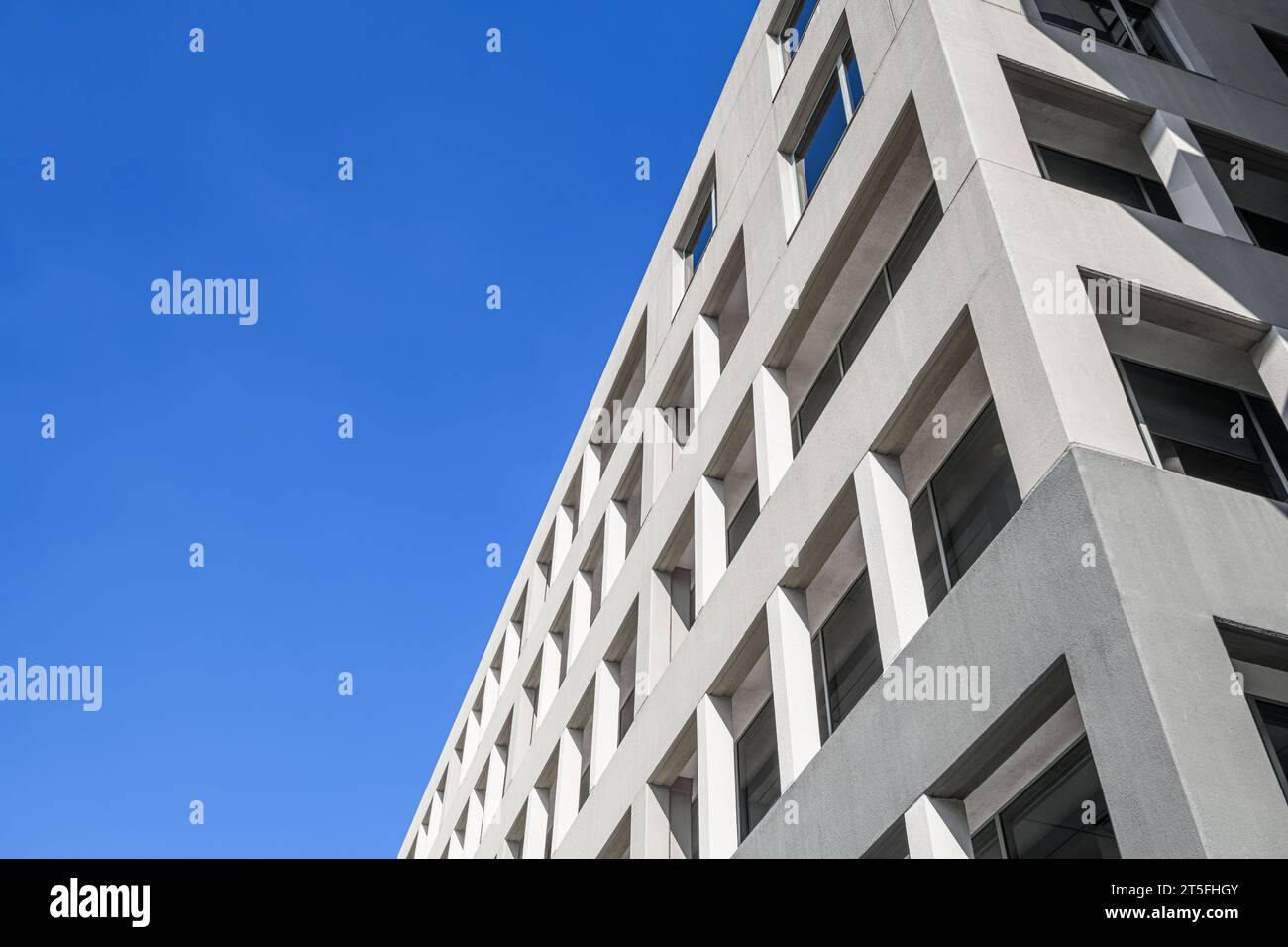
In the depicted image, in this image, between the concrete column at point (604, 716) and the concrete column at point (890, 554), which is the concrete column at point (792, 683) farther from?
the concrete column at point (604, 716)

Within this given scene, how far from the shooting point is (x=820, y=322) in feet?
53.3

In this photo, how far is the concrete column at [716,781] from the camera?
14.5 m

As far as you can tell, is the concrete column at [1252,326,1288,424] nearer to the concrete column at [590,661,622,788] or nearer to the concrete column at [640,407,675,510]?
the concrete column at [640,407,675,510]

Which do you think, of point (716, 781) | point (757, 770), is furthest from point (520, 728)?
point (757, 770)

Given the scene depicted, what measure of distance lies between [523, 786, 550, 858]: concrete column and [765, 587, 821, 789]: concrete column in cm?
1134

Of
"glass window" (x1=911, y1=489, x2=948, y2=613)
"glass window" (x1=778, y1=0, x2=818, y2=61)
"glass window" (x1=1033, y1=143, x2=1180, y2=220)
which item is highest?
"glass window" (x1=778, y1=0, x2=818, y2=61)

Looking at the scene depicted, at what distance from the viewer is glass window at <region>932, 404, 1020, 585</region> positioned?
10.9 m

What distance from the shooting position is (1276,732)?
8.26m

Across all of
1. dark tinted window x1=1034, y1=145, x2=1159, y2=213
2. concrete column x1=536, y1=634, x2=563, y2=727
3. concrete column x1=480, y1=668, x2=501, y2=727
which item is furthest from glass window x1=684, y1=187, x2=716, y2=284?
concrete column x1=480, y1=668, x2=501, y2=727

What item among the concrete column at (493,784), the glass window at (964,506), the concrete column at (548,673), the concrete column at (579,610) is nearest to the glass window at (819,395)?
the glass window at (964,506)

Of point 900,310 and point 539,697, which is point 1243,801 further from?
point 539,697
